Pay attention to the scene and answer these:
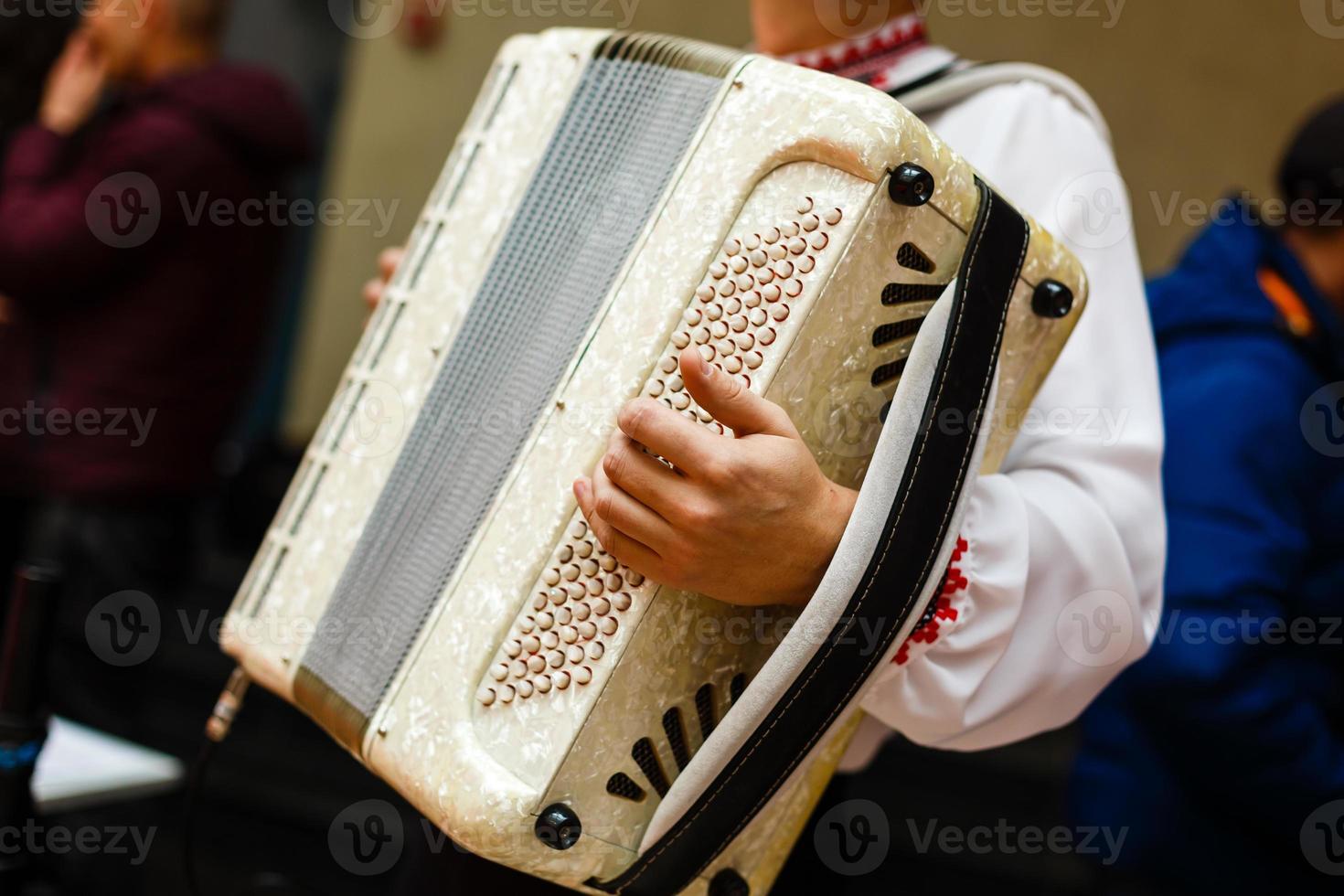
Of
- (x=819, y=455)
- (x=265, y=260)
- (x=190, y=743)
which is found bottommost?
(x=190, y=743)

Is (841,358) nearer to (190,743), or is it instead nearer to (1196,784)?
(1196,784)

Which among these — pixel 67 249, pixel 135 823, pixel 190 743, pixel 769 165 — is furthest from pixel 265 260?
pixel 769 165

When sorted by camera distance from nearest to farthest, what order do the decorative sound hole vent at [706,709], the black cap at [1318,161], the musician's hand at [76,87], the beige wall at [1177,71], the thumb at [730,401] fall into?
the thumb at [730,401], the decorative sound hole vent at [706,709], the black cap at [1318,161], the musician's hand at [76,87], the beige wall at [1177,71]

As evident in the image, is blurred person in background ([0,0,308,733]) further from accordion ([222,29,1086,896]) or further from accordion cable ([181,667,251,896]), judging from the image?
accordion ([222,29,1086,896])

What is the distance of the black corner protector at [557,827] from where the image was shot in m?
0.91

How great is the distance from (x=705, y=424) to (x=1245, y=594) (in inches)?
32.4

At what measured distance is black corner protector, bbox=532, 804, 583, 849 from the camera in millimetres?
915

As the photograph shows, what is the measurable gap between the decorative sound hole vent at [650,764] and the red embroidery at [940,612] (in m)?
0.20

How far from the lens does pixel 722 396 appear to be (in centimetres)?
86

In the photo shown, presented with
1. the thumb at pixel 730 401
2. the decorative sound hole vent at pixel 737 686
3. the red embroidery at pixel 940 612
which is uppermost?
the thumb at pixel 730 401

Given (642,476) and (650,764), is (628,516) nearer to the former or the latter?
(642,476)

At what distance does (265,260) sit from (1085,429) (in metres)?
1.83

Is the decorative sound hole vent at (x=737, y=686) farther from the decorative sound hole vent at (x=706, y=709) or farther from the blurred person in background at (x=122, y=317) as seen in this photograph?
the blurred person in background at (x=122, y=317)

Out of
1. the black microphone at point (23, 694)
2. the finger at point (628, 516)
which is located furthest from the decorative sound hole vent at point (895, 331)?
the black microphone at point (23, 694)
